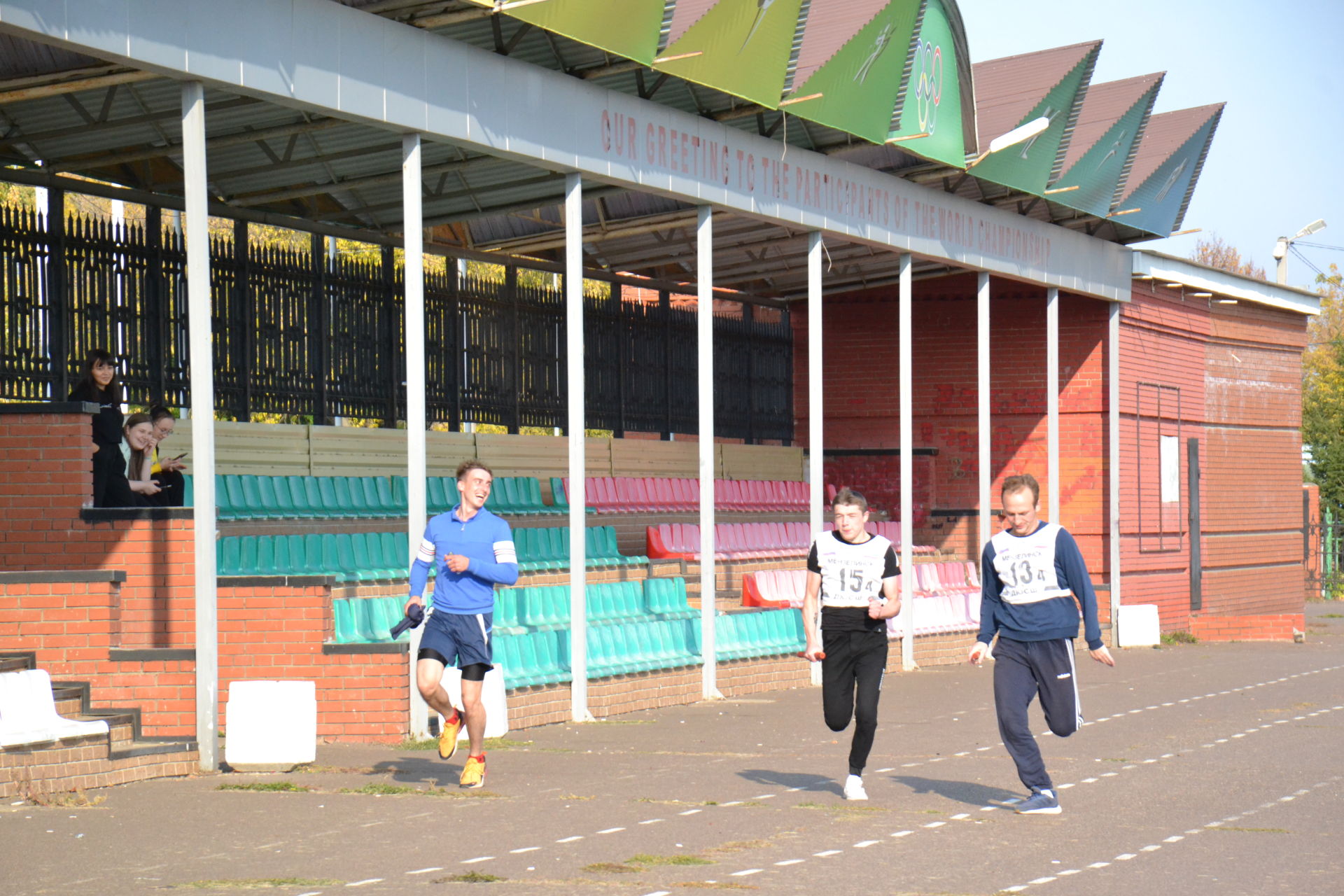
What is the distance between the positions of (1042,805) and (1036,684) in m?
0.65

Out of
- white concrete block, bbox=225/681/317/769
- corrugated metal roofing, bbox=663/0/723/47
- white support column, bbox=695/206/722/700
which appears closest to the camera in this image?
white concrete block, bbox=225/681/317/769

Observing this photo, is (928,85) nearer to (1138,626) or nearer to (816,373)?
(816,373)

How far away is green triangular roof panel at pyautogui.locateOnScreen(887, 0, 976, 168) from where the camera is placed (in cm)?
1752

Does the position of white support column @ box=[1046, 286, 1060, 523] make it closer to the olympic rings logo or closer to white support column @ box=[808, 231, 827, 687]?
the olympic rings logo

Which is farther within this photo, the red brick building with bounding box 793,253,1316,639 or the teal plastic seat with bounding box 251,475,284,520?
the red brick building with bounding box 793,253,1316,639

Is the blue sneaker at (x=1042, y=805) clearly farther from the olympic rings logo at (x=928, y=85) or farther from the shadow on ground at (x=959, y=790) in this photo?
the olympic rings logo at (x=928, y=85)

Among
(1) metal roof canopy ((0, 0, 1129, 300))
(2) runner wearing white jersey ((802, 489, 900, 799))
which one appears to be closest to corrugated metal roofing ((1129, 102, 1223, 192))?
(1) metal roof canopy ((0, 0, 1129, 300))

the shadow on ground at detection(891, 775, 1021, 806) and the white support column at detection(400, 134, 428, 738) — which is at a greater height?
the white support column at detection(400, 134, 428, 738)

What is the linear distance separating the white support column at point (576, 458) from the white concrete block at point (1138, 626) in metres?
12.2

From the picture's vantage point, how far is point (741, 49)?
14.9 m

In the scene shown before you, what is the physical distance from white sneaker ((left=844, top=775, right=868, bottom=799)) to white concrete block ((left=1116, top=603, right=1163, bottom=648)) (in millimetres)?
15247

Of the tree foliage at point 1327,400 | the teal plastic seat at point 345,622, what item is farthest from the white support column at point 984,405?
the tree foliage at point 1327,400

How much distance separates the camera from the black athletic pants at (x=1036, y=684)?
883 cm

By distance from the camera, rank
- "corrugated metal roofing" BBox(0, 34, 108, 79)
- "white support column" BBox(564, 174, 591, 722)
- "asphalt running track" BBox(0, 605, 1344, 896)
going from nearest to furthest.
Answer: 1. "asphalt running track" BBox(0, 605, 1344, 896)
2. "corrugated metal roofing" BBox(0, 34, 108, 79)
3. "white support column" BBox(564, 174, 591, 722)
